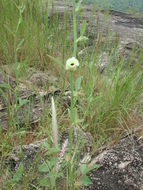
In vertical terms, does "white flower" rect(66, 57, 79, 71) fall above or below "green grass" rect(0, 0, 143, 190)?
above

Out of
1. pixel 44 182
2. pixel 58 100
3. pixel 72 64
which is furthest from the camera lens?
pixel 58 100

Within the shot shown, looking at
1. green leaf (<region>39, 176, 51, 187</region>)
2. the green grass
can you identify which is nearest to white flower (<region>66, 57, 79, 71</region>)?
the green grass

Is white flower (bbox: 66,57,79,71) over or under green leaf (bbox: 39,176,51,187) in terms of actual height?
over

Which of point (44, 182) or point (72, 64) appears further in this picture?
point (44, 182)

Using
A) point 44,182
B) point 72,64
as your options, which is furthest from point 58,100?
point 72,64

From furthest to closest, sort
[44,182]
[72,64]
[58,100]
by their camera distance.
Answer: [58,100], [44,182], [72,64]

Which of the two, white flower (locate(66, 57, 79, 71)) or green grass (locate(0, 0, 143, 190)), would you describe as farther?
green grass (locate(0, 0, 143, 190))

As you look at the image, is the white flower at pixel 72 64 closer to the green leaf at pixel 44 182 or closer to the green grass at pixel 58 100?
the green grass at pixel 58 100

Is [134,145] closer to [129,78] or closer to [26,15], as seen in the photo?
[129,78]

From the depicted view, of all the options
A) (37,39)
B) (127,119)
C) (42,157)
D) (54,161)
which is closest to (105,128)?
(127,119)

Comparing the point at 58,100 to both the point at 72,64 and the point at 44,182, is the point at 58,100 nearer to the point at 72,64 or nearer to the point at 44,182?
the point at 44,182

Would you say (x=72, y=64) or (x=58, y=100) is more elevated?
(x=72, y=64)

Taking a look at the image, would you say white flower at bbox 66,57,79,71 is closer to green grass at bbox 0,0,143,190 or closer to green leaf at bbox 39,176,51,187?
green grass at bbox 0,0,143,190

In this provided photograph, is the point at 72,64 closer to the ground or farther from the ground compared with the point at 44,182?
farther from the ground
